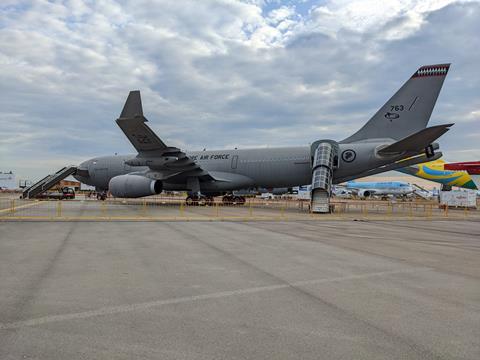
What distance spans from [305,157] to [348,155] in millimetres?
2851

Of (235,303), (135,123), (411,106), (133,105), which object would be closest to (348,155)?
(411,106)

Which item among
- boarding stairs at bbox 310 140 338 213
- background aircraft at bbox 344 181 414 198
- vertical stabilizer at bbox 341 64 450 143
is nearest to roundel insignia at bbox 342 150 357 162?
boarding stairs at bbox 310 140 338 213

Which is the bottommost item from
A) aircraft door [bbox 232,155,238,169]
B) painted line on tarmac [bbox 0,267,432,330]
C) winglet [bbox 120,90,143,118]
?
painted line on tarmac [bbox 0,267,432,330]

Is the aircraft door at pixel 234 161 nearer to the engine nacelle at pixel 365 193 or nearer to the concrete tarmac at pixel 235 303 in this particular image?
the concrete tarmac at pixel 235 303

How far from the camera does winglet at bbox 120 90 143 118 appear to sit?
2212 cm

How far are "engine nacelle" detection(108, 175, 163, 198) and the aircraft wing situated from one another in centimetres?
115

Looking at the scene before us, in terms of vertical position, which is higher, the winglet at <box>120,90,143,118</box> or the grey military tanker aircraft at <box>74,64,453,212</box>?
the winglet at <box>120,90,143,118</box>

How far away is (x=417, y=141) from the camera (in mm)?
21312

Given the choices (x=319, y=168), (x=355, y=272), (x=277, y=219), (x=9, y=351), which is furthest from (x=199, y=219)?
(x=9, y=351)

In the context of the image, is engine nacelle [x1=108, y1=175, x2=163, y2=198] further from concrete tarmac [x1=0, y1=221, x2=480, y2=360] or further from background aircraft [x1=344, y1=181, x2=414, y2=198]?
background aircraft [x1=344, y1=181, x2=414, y2=198]

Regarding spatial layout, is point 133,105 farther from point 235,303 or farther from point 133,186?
point 235,303

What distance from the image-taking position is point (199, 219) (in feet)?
57.1

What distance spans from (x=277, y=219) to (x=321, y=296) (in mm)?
13384

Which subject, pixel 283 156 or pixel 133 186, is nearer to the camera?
pixel 133 186
